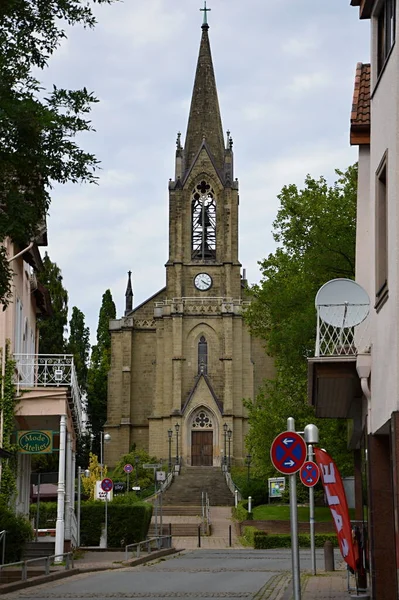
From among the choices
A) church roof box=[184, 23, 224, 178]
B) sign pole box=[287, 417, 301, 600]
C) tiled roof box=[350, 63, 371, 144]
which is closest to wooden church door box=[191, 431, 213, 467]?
church roof box=[184, 23, 224, 178]

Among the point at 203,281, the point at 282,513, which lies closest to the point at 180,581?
the point at 282,513

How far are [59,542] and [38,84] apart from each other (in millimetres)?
14177

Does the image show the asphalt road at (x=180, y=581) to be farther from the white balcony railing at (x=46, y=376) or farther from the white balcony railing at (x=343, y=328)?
the white balcony railing at (x=343, y=328)

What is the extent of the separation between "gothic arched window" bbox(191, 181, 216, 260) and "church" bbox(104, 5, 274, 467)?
0.26 ft

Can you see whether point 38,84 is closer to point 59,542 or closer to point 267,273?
point 59,542

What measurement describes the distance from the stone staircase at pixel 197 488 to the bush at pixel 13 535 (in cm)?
3629

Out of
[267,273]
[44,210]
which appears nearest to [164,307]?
[267,273]

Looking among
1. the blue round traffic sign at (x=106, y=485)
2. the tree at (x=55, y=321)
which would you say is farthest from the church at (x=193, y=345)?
the blue round traffic sign at (x=106, y=485)

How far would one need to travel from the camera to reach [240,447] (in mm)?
75000

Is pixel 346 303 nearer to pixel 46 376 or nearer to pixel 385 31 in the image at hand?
→ pixel 385 31

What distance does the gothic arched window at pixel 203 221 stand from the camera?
81062 millimetres

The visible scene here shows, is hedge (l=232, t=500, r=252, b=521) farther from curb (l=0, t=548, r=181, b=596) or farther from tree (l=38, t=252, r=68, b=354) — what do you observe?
tree (l=38, t=252, r=68, b=354)

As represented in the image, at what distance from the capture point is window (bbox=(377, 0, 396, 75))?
11234 mm

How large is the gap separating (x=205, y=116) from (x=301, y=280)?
54272 mm
